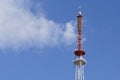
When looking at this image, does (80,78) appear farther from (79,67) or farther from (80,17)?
(80,17)

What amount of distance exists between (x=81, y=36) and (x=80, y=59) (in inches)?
201

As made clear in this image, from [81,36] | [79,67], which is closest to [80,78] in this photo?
[79,67]

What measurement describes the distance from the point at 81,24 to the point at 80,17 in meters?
1.72

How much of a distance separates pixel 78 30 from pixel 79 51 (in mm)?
4527

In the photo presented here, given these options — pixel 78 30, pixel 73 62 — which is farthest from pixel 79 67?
pixel 78 30

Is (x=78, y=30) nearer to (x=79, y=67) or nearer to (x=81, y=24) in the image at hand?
(x=81, y=24)

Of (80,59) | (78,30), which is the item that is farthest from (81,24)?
(80,59)

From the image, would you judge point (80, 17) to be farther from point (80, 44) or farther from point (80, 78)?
point (80, 78)

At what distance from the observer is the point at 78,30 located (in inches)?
3644

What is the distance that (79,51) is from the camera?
93.0 metres

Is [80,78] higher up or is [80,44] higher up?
[80,44]

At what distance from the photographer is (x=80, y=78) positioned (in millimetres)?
93500

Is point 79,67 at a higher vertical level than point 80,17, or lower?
lower

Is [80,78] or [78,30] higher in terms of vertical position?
[78,30]
